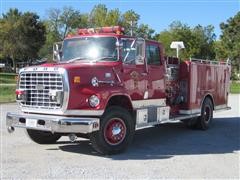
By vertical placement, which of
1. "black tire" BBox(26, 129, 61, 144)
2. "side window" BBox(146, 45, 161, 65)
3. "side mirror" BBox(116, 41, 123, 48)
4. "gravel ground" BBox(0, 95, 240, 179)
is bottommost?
"gravel ground" BBox(0, 95, 240, 179)

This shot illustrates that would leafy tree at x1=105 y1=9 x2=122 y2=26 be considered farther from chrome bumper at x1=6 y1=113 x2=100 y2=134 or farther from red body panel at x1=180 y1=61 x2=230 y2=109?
chrome bumper at x1=6 y1=113 x2=100 y2=134

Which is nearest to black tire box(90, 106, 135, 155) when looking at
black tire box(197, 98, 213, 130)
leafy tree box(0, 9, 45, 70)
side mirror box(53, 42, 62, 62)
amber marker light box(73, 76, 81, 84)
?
amber marker light box(73, 76, 81, 84)

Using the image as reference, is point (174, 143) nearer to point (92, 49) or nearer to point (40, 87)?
point (92, 49)

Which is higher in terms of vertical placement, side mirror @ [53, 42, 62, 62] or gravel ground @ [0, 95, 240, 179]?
side mirror @ [53, 42, 62, 62]

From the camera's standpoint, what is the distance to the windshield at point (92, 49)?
10148mm

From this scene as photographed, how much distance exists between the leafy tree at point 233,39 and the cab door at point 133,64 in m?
48.8

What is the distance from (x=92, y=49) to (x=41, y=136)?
232 centimetres

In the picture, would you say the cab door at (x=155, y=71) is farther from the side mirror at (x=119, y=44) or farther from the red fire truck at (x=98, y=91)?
the side mirror at (x=119, y=44)

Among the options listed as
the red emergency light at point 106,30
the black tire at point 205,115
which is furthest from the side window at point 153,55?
the black tire at point 205,115

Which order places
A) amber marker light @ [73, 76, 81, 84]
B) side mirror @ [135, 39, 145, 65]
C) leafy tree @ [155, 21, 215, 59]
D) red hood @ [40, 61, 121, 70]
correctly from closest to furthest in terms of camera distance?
amber marker light @ [73, 76, 81, 84]
red hood @ [40, 61, 121, 70]
side mirror @ [135, 39, 145, 65]
leafy tree @ [155, 21, 215, 59]

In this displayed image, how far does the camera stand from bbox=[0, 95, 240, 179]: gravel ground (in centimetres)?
795

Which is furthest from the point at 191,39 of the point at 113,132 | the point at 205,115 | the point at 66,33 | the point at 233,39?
the point at 113,132

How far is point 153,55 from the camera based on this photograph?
1128 cm

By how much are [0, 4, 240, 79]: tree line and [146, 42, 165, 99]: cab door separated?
46.7m
